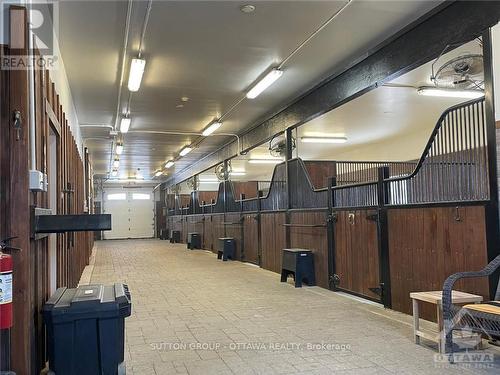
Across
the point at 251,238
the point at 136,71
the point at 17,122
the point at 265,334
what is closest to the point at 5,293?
the point at 17,122

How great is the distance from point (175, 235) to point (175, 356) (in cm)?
1582

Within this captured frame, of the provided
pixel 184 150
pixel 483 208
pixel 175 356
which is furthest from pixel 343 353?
pixel 184 150

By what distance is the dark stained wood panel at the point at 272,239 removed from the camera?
8.40 meters

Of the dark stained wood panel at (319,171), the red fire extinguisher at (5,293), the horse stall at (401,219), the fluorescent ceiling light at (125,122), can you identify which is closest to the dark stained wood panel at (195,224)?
the fluorescent ceiling light at (125,122)

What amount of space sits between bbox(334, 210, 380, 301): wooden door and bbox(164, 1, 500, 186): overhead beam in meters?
1.74

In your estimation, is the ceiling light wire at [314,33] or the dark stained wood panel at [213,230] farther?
the dark stained wood panel at [213,230]

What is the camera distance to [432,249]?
14.7 ft

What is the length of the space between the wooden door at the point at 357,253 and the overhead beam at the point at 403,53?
1.74 m

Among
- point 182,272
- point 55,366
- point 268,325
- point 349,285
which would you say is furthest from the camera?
point 182,272

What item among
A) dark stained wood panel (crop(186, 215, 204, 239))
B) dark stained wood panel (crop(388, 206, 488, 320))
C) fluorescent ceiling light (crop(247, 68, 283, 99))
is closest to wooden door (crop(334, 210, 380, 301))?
dark stained wood panel (crop(388, 206, 488, 320))

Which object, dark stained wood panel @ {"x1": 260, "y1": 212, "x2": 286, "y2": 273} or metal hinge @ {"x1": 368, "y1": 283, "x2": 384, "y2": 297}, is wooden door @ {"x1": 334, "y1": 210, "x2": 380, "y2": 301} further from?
dark stained wood panel @ {"x1": 260, "y1": 212, "x2": 286, "y2": 273}

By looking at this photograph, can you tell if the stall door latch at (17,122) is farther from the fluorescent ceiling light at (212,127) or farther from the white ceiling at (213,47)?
the fluorescent ceiling light at (212,127)

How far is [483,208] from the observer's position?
12.6 feet

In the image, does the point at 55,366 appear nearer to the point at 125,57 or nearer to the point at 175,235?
the point at 125,57
